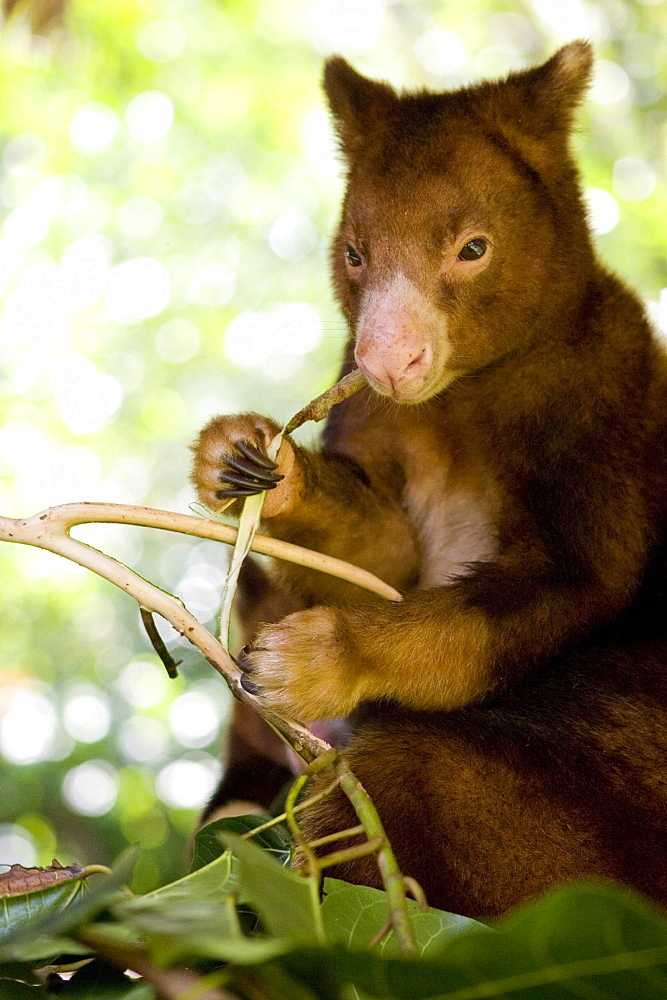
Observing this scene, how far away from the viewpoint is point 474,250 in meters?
2.64

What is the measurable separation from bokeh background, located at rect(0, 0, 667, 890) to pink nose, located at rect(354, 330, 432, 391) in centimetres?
380

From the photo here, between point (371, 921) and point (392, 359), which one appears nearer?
point (371, 921)

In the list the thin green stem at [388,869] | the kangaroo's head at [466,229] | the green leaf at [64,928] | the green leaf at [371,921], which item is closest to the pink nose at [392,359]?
the kangaroo's head at [466,229]

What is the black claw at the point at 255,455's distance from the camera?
2.40 metres

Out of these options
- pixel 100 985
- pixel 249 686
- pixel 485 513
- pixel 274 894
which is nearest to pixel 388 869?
pixel 274 894

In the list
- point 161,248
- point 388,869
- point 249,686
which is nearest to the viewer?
point 388,869

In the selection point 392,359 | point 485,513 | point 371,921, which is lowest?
point 371,921

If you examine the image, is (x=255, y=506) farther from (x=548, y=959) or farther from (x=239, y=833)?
(x=548, y=959)

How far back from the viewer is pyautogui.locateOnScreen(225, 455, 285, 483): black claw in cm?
237

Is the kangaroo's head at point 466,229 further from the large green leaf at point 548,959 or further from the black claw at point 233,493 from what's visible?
the large green leaf at point 548,959

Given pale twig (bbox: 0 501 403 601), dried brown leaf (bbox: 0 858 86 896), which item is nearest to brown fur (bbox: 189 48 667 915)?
pale twig (bbox: 0 501 403 601)

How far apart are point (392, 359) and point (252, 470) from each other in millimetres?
409

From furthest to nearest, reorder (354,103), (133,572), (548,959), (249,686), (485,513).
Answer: (354,103), (485,513), (249,686), (133,572), (548,959)

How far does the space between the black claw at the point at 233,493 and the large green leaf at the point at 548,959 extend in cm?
137
